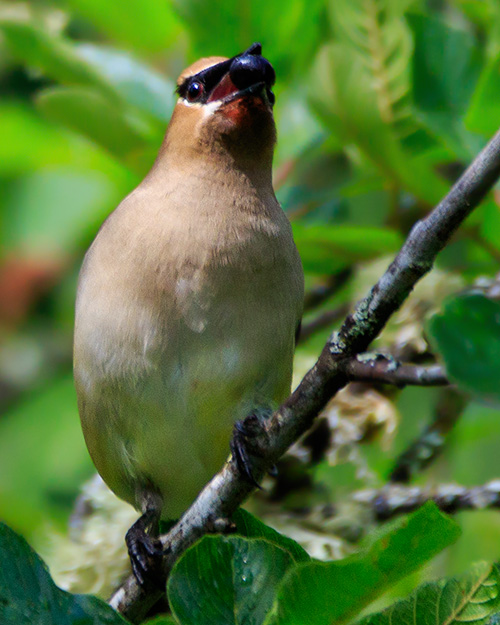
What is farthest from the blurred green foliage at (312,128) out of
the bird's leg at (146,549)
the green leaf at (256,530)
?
the green leaf at (256,530)

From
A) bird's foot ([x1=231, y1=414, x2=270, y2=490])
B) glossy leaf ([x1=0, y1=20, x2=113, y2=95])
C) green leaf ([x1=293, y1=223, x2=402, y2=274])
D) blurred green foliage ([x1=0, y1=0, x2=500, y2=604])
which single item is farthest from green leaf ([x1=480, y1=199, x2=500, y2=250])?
glossy leaf ([x1=0, y1=20, x2=113, y2=95])

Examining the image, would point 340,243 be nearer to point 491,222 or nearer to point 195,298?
point 491,222

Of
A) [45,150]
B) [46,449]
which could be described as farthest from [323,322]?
[46,449]

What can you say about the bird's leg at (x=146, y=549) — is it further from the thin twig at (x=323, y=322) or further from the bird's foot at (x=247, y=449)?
the thin twig at (x=323, y=322)

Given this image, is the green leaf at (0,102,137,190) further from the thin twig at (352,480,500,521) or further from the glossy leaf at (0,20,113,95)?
the thin twig at (352,480,500,521)

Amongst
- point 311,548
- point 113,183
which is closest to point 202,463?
point 311,548
